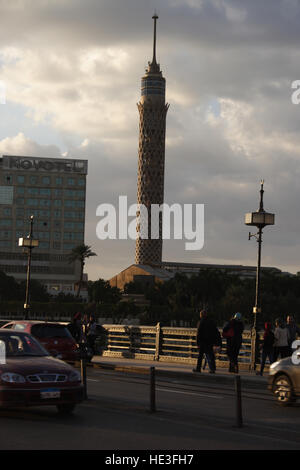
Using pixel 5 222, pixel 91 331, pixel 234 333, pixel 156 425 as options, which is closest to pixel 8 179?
pixel 5 222

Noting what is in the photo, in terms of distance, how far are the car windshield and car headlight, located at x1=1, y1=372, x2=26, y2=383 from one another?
98 centimetres

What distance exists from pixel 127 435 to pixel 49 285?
168m

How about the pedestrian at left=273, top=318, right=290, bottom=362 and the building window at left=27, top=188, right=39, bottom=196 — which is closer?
the pedestrian at left=273, top=318, right=290, bottom=362

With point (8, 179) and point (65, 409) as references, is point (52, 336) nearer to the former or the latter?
point (65, 409)

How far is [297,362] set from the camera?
15875mm

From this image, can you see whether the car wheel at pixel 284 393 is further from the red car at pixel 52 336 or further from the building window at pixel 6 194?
the building window at pixel 6 194

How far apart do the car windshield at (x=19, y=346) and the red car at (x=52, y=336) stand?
7.95 metres

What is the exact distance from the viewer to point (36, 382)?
12.9 meters

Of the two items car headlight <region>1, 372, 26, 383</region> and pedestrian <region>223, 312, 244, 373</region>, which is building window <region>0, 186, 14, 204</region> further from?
car headlight <region>1, 372, 26, 383</region>

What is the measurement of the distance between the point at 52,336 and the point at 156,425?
→ 1085 centimetres

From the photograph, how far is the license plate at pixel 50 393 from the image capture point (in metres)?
12.9

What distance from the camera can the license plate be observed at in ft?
42.2

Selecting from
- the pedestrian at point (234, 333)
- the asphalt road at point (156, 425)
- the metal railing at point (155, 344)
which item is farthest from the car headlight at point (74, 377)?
the metal railing at point (155, 344)

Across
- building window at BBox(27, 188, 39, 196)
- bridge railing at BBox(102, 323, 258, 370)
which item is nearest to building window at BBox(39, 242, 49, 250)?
building window at BBox(27, 188, 39, 196)
